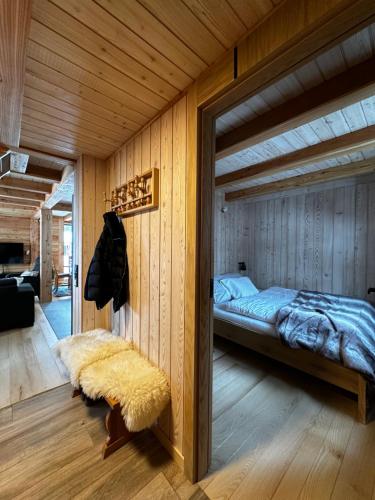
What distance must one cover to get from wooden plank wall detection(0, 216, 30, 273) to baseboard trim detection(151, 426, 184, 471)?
7.46 meters

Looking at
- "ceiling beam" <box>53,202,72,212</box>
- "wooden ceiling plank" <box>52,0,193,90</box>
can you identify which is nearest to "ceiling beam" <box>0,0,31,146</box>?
"wooden ceiling plank" <box>52,0,193,90</box>

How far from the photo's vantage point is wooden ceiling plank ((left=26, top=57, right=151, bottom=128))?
110cm

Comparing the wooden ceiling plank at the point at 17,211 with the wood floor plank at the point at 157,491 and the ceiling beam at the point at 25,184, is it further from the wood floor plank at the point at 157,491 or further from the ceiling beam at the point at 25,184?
the wood floor plank at the point at 157,491

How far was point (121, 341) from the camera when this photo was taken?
73.4 inches

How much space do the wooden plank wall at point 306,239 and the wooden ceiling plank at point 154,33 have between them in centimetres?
302

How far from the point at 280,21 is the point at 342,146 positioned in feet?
5.80

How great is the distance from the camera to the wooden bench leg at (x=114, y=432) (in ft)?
4.43

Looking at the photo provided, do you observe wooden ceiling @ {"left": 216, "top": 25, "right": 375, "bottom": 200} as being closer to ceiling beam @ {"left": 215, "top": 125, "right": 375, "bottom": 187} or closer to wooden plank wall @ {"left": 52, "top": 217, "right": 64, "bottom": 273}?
ceiling beam @ {"left": 215, "top": 125, "right": 375, "bottom": 187}

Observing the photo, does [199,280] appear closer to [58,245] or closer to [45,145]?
[45,145]

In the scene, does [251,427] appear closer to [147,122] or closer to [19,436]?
[19,436]

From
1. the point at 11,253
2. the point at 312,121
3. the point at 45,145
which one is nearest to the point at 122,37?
the point at 45,145

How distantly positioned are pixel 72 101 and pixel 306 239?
378cm

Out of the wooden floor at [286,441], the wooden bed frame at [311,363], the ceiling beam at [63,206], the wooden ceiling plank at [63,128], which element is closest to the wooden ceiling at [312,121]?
the wooden ceiling plank at [63,128]

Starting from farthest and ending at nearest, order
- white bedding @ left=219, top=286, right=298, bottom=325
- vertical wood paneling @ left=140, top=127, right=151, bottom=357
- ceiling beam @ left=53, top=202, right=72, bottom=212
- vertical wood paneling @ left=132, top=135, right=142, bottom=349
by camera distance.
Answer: ceiling beam @ left=53, top=202, right=72, bottom=212
white bedding @ left=219, top=286, right=298, bottom=325
vertical wood paneling @ left=132, top=135, right=142, bottom=349
vertical wood paneling @ left=140, top=127, right=151, bottom=357
